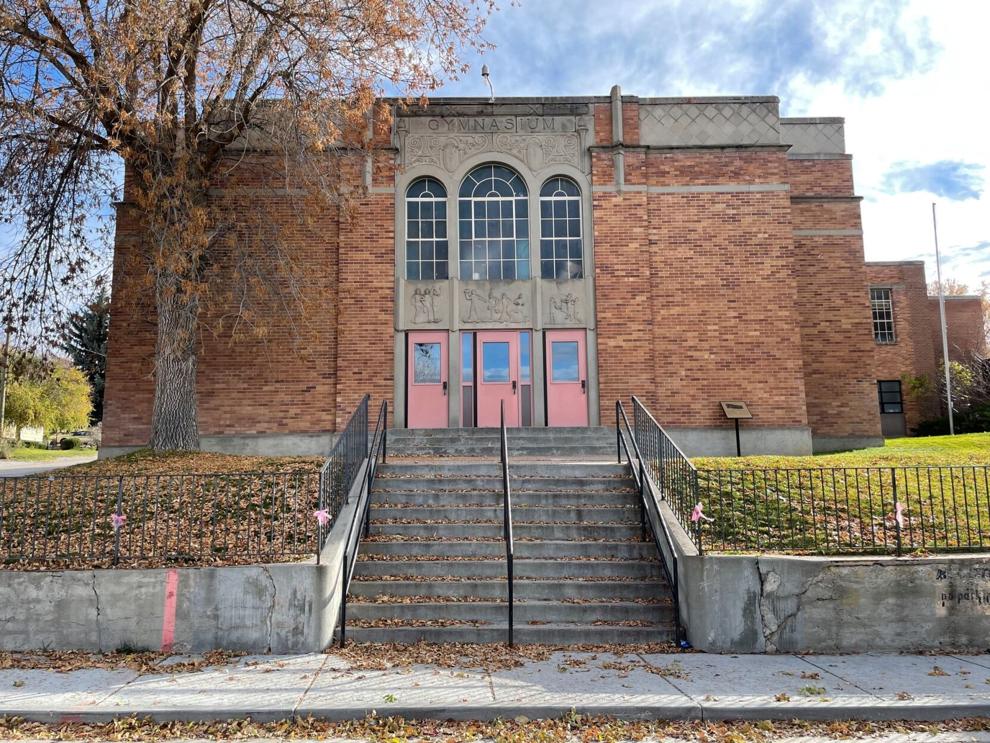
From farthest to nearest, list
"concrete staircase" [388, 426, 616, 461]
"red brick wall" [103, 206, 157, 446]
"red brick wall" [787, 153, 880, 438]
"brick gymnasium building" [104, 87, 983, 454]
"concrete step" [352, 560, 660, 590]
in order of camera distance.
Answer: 1. "red brick wall" [787, 153, 880, 438]
2. "brick gymnasium building" [104, 87, 983, 454]
3. "red brick wall" [103, 206, 157, 446]
4. "concrete staircase" [388, 426, 616, 461]
5. "concrete step" [352, 560, 660, 590]

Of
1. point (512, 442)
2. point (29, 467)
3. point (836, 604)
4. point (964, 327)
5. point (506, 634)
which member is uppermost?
point (964, 327)

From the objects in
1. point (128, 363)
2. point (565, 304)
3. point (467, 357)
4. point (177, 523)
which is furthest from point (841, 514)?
point (128, 363)

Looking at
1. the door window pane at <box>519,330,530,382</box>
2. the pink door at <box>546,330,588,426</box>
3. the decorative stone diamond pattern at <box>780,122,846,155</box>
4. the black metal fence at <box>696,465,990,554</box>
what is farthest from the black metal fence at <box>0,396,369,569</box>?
the decorative stone diamond pattern at <box>780,122,846,155</box>

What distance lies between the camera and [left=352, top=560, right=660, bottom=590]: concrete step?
8.03 metres

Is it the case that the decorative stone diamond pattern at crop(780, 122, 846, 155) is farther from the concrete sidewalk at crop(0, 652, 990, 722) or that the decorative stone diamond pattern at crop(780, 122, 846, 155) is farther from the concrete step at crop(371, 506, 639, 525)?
the concrete sidewalk at crop(0, 652, 990, 722)

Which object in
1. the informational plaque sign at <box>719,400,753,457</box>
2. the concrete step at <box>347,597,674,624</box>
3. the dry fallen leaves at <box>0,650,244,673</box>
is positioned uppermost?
the informational plaque sign at <box>719,400,753,457</box>

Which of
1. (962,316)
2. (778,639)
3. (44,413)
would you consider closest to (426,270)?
(778,639)

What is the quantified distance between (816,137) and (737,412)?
7829 mm

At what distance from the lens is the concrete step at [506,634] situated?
23.2 feet

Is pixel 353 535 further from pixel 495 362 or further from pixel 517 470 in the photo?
pixel 495 362

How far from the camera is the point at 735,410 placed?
1499cm

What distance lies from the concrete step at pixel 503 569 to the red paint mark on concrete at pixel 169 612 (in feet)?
6.14

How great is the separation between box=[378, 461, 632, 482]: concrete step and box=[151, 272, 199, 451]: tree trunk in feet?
14.5

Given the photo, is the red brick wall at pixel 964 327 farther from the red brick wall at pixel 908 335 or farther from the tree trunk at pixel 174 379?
the tree trunk at pixel 174 379
